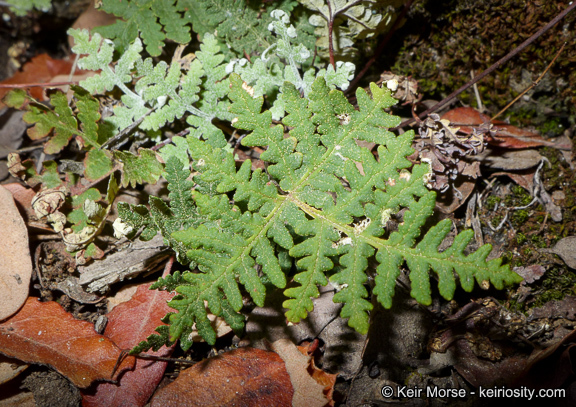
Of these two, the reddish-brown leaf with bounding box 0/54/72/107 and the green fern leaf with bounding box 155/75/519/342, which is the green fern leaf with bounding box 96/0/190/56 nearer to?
the green fern leaf with bounding box 155/75/519/342

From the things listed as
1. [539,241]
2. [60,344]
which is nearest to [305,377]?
[60,344]

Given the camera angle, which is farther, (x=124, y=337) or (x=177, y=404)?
(x=124, y=337)

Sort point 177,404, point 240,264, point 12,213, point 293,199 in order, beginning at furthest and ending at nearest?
point 12,213
point 177,404
point 293,199
point 240,264

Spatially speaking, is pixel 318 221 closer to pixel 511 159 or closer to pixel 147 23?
pixel 511 159

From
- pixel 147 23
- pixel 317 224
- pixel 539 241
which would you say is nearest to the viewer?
pixel 317 224

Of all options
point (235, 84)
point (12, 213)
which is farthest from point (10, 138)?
point (235, 84)

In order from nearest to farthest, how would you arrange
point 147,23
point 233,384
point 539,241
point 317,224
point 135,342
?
point 317,224 < point 233,384 < point 135,342 < point 539,241 < point 147,23

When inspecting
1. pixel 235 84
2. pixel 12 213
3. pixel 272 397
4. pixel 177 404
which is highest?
pixel 235 84

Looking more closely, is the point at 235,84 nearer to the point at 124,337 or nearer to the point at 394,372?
the point at 124,337
